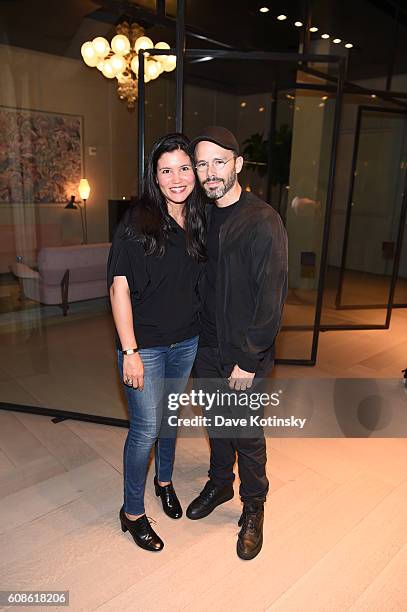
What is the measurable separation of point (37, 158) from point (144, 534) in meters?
2.13

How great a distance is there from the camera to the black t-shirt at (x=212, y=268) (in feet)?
5.37

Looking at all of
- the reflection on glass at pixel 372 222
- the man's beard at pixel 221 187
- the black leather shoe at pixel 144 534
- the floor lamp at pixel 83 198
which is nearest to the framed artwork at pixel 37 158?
the floor lamp at pixel 83 198

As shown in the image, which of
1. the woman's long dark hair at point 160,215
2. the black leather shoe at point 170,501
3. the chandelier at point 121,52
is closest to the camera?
the woman's long dark hair at point 160,215

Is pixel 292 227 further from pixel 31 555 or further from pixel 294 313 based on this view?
pixel 31 555

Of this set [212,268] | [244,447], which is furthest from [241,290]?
[244,447]

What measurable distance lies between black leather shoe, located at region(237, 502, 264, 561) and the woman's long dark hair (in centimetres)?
104

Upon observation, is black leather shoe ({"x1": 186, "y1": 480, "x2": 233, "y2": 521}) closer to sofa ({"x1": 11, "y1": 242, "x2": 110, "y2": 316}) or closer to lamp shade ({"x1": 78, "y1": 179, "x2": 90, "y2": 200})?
sofa ({"x1": 11, "y1": 242, "x2": 110, "y2": 316})

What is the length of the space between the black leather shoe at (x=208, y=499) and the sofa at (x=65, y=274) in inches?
64.0

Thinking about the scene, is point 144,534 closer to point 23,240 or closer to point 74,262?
point 23,240

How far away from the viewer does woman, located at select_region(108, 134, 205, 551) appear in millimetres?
1478

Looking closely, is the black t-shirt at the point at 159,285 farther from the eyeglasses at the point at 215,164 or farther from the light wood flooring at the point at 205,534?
the light wood flooring at the point at 205,534

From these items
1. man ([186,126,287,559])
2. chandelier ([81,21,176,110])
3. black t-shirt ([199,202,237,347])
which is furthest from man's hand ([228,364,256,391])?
chandelier ([81,21,176,110])

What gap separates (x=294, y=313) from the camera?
4.21 metres

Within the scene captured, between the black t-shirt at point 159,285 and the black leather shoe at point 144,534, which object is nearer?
the black t-shirt at point 159,285
